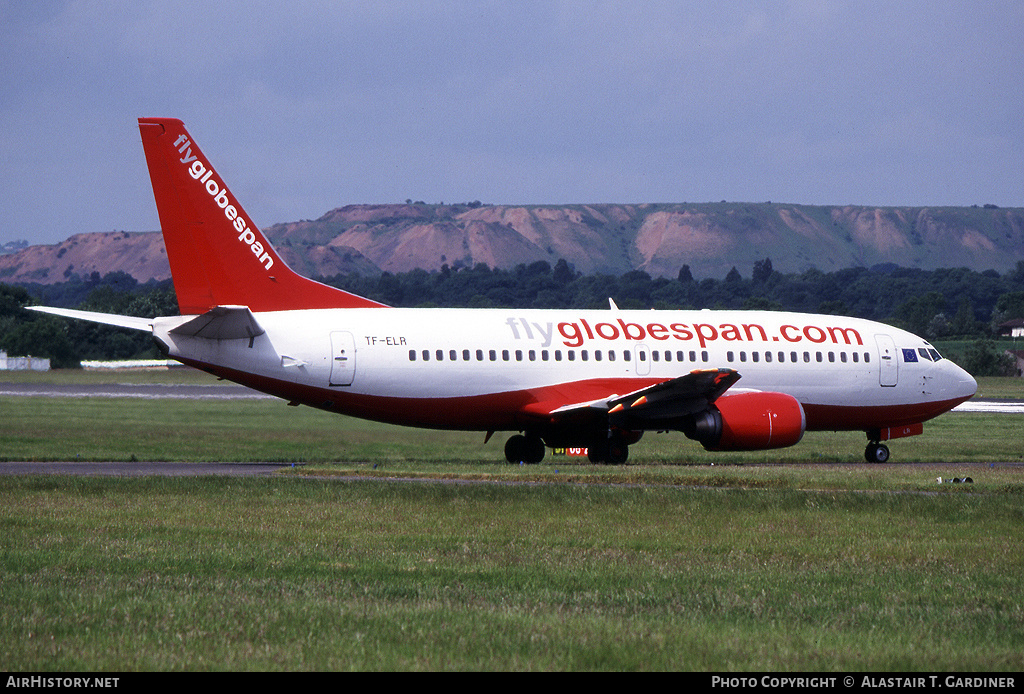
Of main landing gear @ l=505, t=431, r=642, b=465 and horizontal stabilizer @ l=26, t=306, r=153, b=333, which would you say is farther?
main landing gear @ l=505, t=431, r=642, b=465

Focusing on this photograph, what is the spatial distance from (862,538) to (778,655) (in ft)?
24.7

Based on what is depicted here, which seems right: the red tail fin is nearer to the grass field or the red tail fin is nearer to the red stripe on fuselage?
the red stripe on fuselage

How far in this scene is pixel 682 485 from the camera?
23.2 meters

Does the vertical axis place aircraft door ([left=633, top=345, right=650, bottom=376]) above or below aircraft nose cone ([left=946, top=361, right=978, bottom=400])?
above

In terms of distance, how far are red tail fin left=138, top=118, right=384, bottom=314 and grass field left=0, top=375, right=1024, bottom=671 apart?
4599mm

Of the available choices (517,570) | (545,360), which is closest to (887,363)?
(545,360)

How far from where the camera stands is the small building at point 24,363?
91688mm

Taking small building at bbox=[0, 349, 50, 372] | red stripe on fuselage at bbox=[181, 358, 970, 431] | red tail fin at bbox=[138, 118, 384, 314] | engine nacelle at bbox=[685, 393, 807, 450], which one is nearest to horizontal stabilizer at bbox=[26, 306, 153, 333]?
red tail fin at bbox=[138, 118, 384, 314]

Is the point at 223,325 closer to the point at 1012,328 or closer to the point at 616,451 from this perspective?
the point at 616,451

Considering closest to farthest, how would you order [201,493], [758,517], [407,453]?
[758,517], [201,493], [407,453]

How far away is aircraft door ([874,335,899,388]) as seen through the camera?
33219 millimetres

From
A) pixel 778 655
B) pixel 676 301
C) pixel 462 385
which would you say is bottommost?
pixel 778 655
